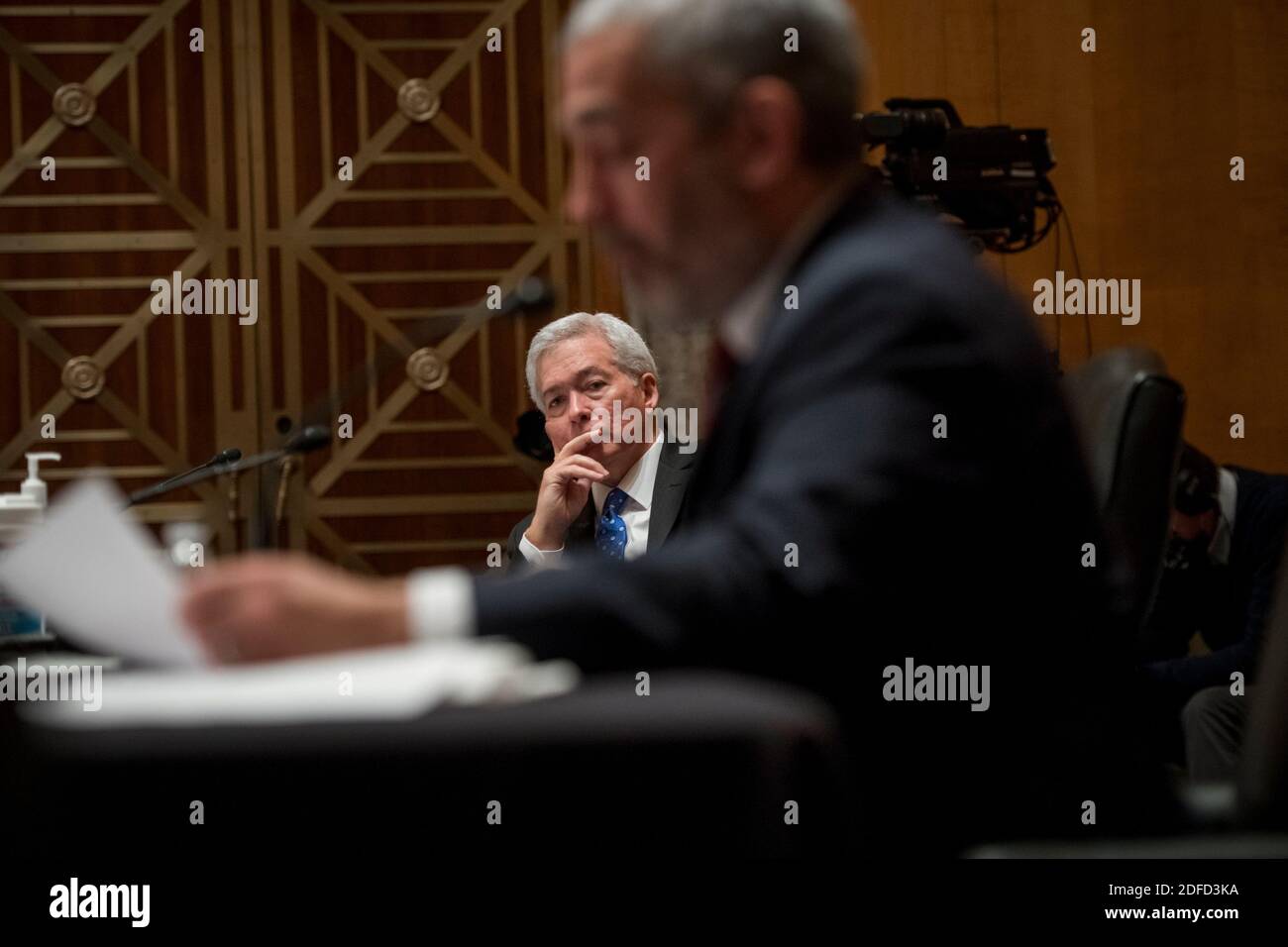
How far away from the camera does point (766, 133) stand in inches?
41.2

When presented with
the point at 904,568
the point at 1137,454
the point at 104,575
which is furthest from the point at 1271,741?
the point at 1137,454

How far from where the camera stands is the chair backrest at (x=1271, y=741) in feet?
3.00

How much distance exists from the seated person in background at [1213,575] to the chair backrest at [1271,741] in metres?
2.42

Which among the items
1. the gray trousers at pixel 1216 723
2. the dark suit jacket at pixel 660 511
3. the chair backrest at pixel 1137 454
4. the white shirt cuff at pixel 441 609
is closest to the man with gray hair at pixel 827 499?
the white shirt cuff at pixel 441 609

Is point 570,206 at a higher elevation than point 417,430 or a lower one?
lower

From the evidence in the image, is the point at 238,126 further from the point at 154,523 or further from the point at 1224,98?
the point at 1224,98

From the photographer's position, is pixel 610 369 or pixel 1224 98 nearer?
pixel 610 369

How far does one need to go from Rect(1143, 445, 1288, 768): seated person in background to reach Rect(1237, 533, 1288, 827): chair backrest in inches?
95.3

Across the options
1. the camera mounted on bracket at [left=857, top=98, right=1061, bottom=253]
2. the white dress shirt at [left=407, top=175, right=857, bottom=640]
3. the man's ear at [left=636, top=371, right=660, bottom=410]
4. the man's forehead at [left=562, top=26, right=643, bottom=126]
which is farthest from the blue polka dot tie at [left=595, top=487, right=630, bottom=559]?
the man's forehead at [left=562, top=26, right=643, bottom=126]

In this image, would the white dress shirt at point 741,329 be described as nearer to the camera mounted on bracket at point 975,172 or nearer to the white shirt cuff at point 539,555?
the white shirt cuff at point 539,555

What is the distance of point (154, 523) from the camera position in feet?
18.9

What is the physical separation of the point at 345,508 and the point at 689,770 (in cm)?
524

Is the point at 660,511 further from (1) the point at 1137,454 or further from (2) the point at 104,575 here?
(2) the point at 104,575

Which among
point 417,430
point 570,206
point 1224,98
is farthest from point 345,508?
point 570,206
